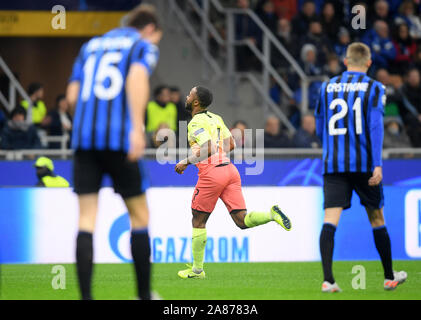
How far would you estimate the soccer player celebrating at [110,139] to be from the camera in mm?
5742

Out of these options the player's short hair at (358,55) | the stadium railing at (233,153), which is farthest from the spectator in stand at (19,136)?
the player's short hair at (358,55)

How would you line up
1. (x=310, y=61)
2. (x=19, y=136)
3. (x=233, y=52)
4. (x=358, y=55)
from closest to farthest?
(x=358, y=55)
(x=19, y=136)
(x=310, y=61)
(x=233, y=52)

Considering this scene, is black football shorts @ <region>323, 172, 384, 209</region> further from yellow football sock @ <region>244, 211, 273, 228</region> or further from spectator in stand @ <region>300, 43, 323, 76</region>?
spectator in stand @ <region>300, 43, 323, 76</region>

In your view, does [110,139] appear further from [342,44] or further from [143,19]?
[342,44]

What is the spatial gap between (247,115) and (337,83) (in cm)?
812

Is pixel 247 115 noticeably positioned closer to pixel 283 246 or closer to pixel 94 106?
pixel 283 246

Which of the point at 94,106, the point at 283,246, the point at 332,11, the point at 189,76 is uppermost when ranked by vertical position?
the point at 332,11

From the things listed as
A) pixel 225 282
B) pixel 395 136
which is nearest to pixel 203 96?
pixel 225 282

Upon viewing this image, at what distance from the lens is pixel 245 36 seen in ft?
51.2

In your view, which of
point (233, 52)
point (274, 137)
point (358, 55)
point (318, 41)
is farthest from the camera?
point (233, 52)

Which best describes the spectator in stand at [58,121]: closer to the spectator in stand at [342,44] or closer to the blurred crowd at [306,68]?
the blurred crowd at [306,68]

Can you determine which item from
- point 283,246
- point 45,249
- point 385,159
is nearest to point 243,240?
point 283,246

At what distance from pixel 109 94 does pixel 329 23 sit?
1055cm

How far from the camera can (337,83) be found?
7285 millimetres
